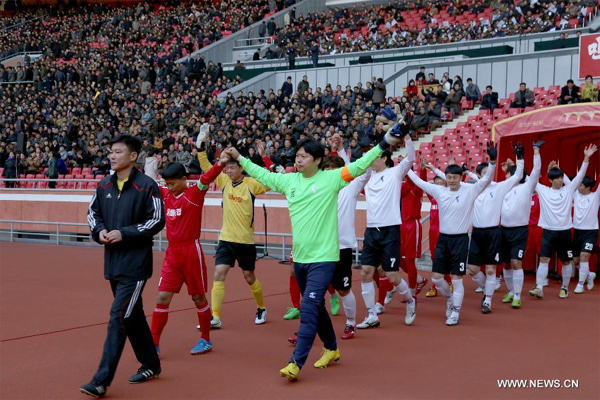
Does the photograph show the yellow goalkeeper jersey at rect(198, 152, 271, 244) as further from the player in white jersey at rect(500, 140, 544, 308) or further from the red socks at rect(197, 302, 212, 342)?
the player in white jersey at rect(500, 140, 544, 308)

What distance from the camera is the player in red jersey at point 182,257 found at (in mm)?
6344

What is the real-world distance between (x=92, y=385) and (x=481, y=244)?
5.63 m

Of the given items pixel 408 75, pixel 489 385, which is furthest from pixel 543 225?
pixel 408 75

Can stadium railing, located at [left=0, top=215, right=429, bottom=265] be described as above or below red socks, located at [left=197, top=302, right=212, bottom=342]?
below

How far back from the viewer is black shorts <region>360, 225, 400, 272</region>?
7585 mm

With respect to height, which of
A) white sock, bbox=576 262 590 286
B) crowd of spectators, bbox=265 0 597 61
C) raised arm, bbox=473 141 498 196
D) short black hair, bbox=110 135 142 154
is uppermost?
crowd of spectators, bbox=265 0 597 61

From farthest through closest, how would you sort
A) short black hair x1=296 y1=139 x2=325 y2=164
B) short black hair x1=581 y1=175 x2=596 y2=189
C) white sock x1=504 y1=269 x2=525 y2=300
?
short black hair x1=581 y1=175 x2=596 y2=189
white sock x1=504 y1=269 x2=525 y2=300
short black hair x1=296 y1=139 x2=325 y2=164

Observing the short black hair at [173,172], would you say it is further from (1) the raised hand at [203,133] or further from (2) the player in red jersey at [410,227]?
(2) the player in red jersey at [410,227]

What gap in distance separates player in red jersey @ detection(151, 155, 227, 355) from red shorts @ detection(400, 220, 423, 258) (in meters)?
3.61

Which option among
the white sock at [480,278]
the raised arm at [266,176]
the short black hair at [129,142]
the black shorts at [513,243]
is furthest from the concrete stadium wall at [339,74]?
the short black hair at [129,142]

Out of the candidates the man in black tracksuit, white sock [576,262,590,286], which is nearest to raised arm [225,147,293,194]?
the man in black tracksuit

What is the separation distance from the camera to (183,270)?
21.0ft

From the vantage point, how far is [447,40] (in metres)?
26.9

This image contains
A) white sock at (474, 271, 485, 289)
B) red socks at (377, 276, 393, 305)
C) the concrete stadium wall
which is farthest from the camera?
the concrete stadium wall
